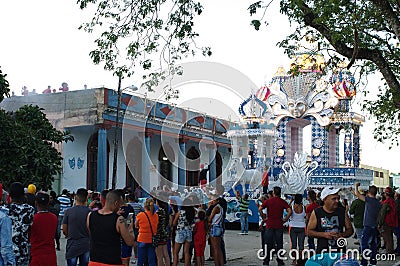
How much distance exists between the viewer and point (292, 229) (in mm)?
12352

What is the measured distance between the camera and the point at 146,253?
33.6 feet

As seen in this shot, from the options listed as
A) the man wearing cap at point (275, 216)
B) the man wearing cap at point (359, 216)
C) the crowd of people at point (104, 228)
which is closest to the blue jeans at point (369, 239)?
the man wearing cap at point (359, 216)

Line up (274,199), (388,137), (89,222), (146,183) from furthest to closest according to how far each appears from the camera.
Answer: (146,183) → (388,137) → (274,199) → (89,222)

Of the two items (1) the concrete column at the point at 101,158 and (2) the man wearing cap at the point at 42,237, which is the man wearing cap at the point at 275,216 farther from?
(1) the concrete column at the point at 101,158

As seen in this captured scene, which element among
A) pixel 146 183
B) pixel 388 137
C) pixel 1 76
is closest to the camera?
pixel 1 76

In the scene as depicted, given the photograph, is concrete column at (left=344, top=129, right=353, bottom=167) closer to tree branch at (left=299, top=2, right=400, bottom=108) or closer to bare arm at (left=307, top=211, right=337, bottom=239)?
tree branch at (left=299, top=2, right=400, bottom=108)

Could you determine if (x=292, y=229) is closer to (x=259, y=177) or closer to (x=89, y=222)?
(x=89, y=222)

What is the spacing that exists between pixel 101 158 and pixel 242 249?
1494cm

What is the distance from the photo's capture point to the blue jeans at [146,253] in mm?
10156

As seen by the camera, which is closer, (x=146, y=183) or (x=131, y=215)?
(x=131, y=215)

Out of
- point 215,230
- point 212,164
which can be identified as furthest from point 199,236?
point 212,164

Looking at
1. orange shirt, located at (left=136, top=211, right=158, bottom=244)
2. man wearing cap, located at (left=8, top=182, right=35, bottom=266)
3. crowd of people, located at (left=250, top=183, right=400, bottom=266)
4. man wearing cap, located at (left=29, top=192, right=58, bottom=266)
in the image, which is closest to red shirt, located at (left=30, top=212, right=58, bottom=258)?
man wearing cap, located at (left=29, top=192, right=58, bottom=266)

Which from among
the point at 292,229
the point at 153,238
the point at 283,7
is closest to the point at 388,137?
the point at 292,229

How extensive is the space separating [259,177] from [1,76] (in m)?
15.9
